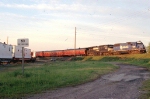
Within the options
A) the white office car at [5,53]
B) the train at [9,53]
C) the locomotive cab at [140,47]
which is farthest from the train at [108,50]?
the white office car at [5,53]

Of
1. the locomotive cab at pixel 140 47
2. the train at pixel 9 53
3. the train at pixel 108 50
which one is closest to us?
the train at pixel 9 53

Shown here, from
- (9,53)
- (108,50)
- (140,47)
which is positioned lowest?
(9,53)

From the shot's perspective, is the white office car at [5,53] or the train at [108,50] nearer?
the white office car at [5,53]

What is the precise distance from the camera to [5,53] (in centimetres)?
4744

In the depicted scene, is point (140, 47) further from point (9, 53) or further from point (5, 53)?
point (5, 53)

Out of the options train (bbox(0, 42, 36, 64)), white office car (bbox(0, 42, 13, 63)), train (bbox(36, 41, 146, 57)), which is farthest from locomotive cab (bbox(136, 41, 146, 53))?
white office car (bbox(0, 42, 13, 63))

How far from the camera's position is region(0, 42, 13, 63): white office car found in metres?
45.5

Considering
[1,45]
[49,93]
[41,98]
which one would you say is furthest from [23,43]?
[1,45]

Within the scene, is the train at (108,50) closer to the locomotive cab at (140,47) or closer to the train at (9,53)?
the locomotive cab at (140,47)

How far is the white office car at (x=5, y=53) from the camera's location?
45.5 m

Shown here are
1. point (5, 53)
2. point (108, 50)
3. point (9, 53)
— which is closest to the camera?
point (5, 53)

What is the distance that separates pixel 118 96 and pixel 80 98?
195cm

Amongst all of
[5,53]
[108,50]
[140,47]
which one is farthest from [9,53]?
[108,50]

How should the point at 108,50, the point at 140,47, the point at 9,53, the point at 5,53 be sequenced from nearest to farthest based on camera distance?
the point at 5,53 < the point at 9,53 < the point at 140,47 < the point at 108,50
